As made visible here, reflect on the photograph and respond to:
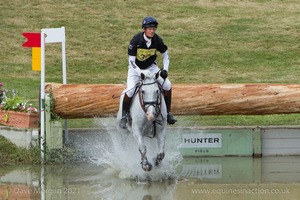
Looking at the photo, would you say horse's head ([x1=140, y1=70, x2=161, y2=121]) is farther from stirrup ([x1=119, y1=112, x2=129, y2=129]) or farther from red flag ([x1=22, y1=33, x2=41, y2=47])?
red flag ([x1=22, y1=33, x2=41, y2=47])

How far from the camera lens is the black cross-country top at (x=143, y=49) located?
1130 centimetres

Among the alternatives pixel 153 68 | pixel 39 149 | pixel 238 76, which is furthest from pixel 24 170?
pixel 238 76

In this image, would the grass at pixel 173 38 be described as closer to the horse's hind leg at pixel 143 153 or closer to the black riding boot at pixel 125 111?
the black riding boot at pixel 125 111

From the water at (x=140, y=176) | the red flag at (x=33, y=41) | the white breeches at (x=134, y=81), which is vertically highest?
the red flag at (x=33, y=41)

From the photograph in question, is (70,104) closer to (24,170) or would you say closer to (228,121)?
(24,170)

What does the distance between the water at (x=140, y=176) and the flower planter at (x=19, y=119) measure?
2.13 ft

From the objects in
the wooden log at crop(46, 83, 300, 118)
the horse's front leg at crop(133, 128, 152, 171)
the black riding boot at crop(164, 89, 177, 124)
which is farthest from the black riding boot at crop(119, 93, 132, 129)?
the wooden log at crop(46, 83, 300, 118)

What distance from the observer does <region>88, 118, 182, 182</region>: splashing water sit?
11.3 meters

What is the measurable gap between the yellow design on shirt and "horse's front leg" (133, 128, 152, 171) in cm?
101

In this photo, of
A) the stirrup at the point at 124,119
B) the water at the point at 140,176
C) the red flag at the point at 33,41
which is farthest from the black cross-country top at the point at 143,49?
the red flag at the point at 33,41

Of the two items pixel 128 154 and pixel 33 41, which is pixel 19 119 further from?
pixel 128 154

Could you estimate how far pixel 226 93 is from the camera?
12.7 meters

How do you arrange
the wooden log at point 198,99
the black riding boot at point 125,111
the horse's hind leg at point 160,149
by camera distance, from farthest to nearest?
the wooden log at point 198,99 < the black riding boot at point 125,111 < the horse's hind leg at point 160,149

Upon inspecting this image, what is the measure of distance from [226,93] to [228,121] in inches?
82.3
